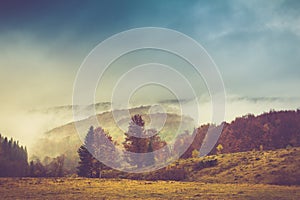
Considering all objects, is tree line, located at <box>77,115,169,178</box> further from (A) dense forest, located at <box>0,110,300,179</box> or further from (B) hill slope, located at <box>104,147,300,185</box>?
(B) hill slope, located at <box>104,147,300,185</box>

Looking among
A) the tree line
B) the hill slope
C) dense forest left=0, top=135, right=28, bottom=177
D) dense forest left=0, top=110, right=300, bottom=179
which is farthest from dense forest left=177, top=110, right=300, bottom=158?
dense forest left=0, top=135, right=28, bottom=177

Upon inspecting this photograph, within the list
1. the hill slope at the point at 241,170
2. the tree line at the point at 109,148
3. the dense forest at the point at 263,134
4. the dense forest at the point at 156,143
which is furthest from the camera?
the dense forest at the point at 263,134

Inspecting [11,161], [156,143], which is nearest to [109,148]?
[156,143]

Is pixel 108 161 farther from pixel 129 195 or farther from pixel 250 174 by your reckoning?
pixel 129 195

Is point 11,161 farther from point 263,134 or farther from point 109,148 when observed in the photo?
point 263,134

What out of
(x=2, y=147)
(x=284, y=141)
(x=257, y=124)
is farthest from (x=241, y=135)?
(x=2, y=147)

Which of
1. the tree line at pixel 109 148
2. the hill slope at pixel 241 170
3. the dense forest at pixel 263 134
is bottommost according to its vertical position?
the hill slope at pixel 241 170

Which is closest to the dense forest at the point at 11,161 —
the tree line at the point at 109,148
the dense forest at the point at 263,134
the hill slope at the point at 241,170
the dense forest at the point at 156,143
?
the dense forest at the point at 156,143

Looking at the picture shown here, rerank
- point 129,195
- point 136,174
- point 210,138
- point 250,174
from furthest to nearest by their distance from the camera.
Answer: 1. point 210,138
2. point 136,174
3. point 250,174
4. point 129,195

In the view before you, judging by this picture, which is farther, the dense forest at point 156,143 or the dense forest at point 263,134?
the dense forest at point 263,134

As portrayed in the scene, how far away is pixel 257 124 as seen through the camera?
13662 cm

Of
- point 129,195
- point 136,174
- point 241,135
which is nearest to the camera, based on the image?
point 129,195

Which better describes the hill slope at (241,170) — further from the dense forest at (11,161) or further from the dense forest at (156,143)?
the dense forest at (11,161)

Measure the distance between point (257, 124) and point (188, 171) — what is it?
83.0m
